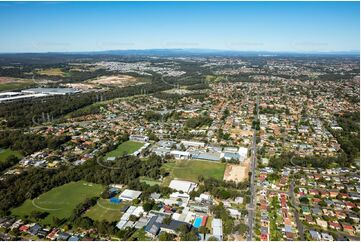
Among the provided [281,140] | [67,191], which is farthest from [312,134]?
[67,191]

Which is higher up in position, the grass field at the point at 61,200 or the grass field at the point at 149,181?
the grass field at the point at 149,181

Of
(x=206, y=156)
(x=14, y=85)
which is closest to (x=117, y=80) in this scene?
(x=14, y=85)

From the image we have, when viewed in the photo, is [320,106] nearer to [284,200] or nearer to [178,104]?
[178,104]

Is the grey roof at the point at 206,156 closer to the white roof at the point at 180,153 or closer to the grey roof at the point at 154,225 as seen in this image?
the white roof at the point at 180,153

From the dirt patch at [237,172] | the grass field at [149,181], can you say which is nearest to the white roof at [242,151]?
Answer: the dirt patch at [237,172]

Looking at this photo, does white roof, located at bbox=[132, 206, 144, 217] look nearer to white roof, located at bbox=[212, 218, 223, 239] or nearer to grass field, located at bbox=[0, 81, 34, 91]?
white roof, located at bbox=[212, 218, 223, 239]

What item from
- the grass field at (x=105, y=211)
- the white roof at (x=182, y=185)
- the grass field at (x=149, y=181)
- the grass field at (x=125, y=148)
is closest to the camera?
the grass field at (x=105, y=211)

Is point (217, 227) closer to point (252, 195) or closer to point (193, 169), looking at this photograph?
point (252, 195)

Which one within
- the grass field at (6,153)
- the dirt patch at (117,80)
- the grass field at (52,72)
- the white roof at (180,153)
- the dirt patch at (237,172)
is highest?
the grass field at (52,72)
